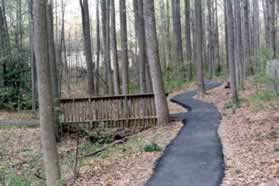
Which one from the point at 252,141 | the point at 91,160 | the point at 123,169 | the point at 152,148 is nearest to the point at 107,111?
the point at 91,160

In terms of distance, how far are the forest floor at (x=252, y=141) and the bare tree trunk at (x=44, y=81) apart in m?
3.05

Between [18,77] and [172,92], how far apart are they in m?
10.5

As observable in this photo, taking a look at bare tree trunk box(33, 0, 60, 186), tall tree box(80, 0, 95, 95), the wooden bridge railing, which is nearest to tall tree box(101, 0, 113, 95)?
tall tree box(80, 0, 95, 95)

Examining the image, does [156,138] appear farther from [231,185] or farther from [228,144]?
[231,185]

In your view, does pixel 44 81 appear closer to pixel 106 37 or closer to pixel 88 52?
pixel 88 52

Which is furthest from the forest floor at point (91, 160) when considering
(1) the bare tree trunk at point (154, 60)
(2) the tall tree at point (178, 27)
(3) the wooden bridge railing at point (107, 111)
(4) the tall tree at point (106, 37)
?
(2) the tall tree at point (178, 27)

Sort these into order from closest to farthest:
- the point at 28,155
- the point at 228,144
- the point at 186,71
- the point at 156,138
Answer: the point at 228,144 → the point at 156,138 → the point at 28,155 → the point at 186,71

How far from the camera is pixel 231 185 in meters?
6.30

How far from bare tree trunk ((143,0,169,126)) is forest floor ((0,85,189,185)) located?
0.51m

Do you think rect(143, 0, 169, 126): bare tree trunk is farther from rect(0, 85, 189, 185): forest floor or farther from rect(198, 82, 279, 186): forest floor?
rect(198, 82, 279, 186): forest floor

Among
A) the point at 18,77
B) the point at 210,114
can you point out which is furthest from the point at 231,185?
the point at 18,77

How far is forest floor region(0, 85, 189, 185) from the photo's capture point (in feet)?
25.9

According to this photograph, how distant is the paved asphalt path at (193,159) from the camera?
6770 millimetres

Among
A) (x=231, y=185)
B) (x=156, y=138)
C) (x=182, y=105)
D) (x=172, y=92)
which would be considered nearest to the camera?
(x=231, y=185)
